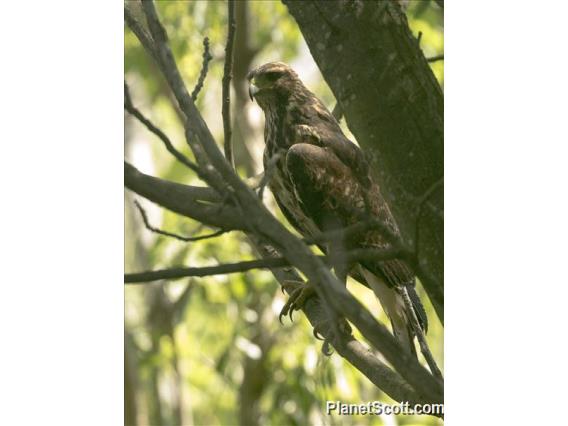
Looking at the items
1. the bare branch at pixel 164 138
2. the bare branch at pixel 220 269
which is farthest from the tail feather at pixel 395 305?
the bare branch at pixel 164 138

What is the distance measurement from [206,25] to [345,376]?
155 centimetres

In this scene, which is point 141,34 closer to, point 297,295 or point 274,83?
point 274,83

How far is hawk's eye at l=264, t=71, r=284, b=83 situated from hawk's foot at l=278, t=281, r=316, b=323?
2.15 feet

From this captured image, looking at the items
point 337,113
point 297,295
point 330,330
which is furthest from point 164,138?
point 337,113

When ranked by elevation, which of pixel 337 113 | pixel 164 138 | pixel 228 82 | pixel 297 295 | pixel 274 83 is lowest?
pixel 297 295

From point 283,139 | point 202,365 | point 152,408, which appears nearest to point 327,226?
point 283,139

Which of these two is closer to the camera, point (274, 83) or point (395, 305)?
point (395, 305)

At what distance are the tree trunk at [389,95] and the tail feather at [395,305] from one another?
0.66ft

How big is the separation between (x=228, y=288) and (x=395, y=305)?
1.37m

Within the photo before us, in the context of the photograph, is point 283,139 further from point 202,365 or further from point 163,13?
point 202,365

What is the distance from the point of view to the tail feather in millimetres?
2572

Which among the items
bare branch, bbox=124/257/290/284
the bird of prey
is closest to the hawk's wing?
the bird of prey

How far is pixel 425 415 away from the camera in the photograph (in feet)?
7.66

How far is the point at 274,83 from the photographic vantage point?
2992mm
